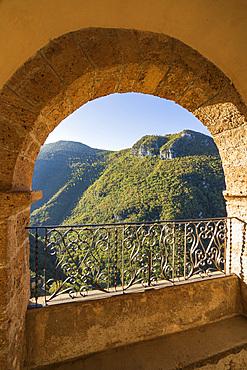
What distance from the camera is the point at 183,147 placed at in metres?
26.1

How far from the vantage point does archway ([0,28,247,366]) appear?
1417mm

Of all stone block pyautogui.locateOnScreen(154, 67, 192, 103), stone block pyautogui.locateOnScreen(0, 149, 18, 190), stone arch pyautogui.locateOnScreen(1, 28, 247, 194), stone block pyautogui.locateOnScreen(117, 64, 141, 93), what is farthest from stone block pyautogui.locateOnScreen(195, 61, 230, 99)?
stone block pyautogui.locateOnScreen(0, 149, 18, 190)

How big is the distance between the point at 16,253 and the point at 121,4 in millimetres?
2099

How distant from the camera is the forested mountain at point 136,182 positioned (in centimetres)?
1830

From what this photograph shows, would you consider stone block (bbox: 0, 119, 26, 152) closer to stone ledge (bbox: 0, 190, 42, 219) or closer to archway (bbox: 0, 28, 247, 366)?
archway (bbox: 0, 28, 247, 366)

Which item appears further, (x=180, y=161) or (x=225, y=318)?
(x=180, y=161)

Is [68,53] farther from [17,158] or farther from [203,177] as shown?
[203,177]

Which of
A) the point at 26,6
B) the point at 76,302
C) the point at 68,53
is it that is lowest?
the point at 76,302

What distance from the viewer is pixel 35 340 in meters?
1.77

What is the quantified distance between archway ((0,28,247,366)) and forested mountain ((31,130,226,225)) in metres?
14.6

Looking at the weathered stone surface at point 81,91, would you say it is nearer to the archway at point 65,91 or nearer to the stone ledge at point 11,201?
→ the archway at point 65,91

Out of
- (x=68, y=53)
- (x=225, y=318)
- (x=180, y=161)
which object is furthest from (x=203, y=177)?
(x=68, y=53)

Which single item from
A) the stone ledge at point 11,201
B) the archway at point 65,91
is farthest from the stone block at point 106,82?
the stone ledge at point 11,201

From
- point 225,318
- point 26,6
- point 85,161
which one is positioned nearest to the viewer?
point 26,6
